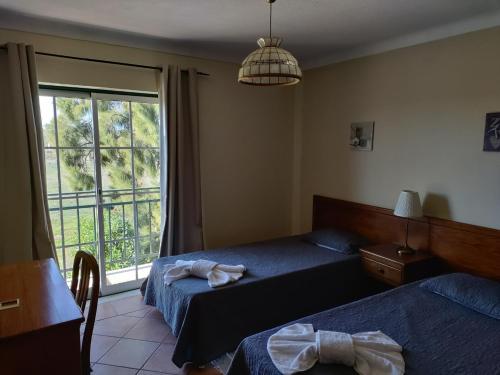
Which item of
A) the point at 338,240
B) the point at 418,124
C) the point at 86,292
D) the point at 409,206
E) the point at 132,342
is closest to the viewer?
the point at 86,292

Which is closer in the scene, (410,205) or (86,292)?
(86,292)

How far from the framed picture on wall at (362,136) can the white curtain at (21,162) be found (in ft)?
9.06

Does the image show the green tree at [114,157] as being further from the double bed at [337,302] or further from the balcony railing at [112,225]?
the double bed at [337,302]

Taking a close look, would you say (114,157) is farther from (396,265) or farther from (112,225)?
(396,265)

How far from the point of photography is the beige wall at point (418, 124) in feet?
8.25

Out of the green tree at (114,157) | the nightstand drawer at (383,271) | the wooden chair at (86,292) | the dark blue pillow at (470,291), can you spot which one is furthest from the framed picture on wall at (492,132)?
the green tree at (114,157)

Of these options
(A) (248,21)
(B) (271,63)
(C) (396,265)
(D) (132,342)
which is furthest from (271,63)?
(D) (132,342)

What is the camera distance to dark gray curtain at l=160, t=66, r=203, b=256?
10.6 feet

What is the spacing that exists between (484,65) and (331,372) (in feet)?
7.73

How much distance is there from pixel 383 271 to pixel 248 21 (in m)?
2.19

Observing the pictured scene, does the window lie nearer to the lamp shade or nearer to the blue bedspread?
the blue bedspread

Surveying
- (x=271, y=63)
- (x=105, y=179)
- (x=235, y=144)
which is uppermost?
(x=271, y=63)

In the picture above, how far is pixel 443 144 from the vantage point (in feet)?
9.01

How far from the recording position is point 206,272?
2500 millimetres
